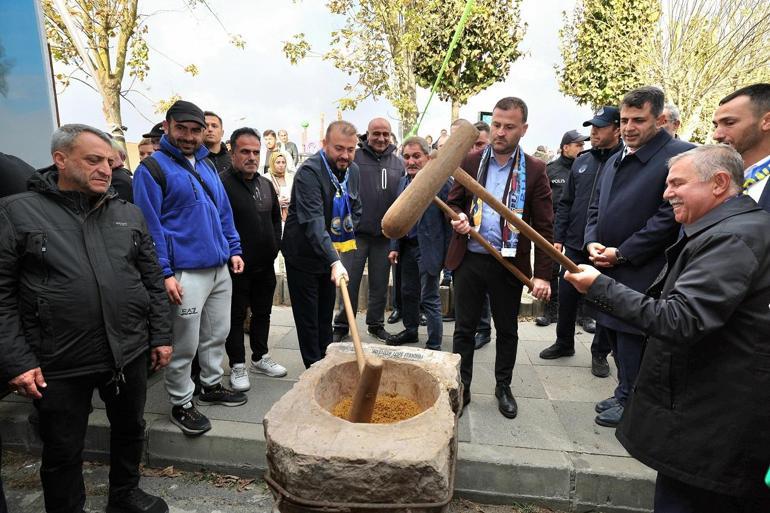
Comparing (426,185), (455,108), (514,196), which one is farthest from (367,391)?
(455,108)

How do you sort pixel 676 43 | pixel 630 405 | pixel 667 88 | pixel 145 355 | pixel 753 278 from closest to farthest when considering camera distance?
pixel 753 278
pixel 630 405
pixel 145 355
pixel 676 43
pixel 667 88

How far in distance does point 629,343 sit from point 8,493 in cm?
416

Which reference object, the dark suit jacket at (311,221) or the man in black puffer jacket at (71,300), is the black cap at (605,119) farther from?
the man in black puffer jacket at (71,300)

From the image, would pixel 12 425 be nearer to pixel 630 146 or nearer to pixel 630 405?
pixel 630 405

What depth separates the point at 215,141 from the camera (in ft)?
13.6

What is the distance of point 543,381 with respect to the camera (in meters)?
3.99

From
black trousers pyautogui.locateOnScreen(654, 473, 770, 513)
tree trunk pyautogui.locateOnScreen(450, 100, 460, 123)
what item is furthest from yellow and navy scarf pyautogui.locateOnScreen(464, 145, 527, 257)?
tree trunk pyautogui.locateOnScreen(450, 100, 460, 123)

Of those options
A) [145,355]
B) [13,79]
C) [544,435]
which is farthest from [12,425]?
[544,435]

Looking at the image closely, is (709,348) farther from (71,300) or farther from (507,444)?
(71,300)

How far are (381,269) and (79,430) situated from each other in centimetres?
Answer: 300

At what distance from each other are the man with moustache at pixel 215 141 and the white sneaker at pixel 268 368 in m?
1.83

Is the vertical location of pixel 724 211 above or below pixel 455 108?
below

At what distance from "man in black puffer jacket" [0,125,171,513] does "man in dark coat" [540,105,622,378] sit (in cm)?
360

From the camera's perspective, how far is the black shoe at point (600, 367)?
13.4 feet
